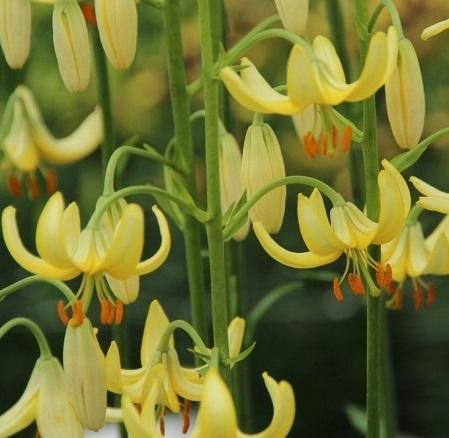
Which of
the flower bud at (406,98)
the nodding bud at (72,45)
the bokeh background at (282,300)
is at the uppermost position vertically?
the nodding bud at (72,45)

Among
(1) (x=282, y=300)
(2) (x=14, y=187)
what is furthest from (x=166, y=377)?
(1) (x=282, y=300)

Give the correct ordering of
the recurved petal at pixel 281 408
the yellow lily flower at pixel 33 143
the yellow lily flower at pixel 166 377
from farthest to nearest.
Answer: the yellow lily flower at pixel 33 143 → the yellow lily flower at pixel 166 377 → the recurved petal at pixel 281 408

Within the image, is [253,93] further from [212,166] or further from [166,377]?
[166,377]

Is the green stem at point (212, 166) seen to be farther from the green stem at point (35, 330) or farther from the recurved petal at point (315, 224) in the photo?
the green stem at point (35, 330)

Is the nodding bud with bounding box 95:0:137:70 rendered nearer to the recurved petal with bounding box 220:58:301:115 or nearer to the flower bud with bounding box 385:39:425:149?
the recurved petal with bounding box 220:58:301:115

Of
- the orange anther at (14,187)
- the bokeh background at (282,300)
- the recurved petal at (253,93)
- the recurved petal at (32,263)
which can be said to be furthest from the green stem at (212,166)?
the bokeh background at (282,300)

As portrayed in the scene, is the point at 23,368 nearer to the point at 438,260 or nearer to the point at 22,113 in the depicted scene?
the point at 22,113
